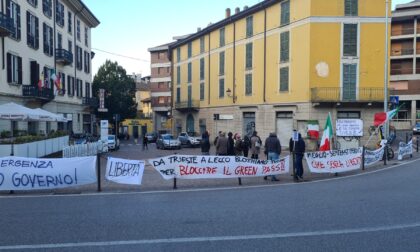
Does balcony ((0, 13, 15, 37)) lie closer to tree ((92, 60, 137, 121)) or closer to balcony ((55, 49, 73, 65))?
balcony ((55, 49, 73, 65))

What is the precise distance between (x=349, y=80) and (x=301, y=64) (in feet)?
12.4

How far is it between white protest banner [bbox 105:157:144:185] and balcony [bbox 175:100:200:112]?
34.3m

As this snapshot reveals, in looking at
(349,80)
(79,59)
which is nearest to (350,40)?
(349,80)

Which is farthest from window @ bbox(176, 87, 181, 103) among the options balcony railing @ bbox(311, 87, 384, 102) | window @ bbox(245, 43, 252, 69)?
balcony railing @ bbox(311, 87, 384, 102)

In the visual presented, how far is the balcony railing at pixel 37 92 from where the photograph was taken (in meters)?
26.9

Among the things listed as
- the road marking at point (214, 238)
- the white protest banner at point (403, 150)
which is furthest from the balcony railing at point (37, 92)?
the white protest banner at point (403, 150)

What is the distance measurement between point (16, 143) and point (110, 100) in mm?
42418

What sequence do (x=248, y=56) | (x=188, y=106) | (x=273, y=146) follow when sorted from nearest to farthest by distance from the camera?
1. (x=273, y=146)
2. (x=248, y=56)
3. (x=188, y=106)

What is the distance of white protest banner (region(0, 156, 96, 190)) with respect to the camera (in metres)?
10.7

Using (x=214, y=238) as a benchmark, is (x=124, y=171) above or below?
above

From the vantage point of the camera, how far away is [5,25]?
2242cm

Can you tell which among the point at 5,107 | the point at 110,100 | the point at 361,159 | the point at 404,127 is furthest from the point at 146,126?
the point at 361,159

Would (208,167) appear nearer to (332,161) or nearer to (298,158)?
(298,158)

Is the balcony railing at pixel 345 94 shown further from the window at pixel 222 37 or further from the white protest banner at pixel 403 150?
the window at pixel 222 37
